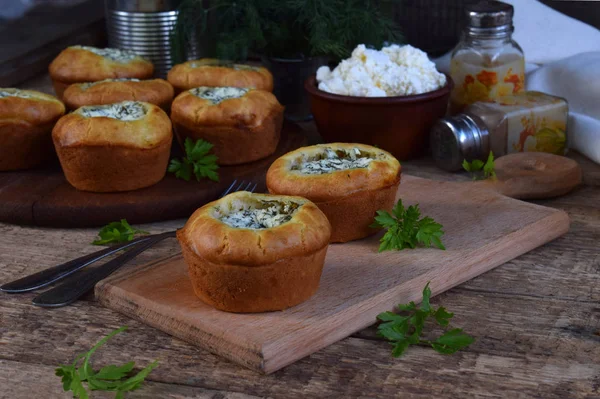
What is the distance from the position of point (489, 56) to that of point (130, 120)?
1.21 metres

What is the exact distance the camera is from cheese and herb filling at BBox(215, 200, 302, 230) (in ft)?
5.67

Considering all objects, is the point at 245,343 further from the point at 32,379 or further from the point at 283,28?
the point at 283,28

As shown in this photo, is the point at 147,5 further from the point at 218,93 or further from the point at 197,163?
the point at 197,163

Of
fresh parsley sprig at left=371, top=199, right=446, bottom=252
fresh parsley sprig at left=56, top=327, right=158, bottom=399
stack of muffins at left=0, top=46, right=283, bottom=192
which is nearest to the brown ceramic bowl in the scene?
stack of muffins at left=0, top=46, right=283, bottom=192

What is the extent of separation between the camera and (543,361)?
158cm

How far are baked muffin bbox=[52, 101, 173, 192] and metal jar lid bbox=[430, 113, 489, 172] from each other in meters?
0.83

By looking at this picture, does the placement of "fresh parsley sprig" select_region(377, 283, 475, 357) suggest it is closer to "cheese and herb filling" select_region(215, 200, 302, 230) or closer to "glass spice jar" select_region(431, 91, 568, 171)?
"cheese and herb filling" select_region(215, 200, 302, 230)

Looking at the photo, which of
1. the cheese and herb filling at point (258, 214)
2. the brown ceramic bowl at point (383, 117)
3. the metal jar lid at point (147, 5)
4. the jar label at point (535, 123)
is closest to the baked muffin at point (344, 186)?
the cheese and herb filling at point (258, 214)

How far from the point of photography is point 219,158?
2.54 meters

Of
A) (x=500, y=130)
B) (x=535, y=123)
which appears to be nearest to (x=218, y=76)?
(x=500, y=130)

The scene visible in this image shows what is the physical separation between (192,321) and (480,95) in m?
1.51

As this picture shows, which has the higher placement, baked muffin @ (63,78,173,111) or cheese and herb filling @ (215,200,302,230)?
cheese and herb filling @ (215,200,302,230)

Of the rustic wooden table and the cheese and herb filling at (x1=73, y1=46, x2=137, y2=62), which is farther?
the cheese and herb filling at (x1=73, y1=46, x2=137, y2=62)

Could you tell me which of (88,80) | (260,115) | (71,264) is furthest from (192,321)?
(88,80)
